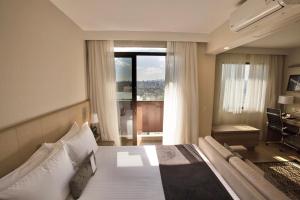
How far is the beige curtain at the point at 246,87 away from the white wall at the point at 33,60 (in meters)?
3.32

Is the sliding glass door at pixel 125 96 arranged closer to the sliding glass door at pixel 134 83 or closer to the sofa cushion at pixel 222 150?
the sliding glass door at pixel 134 83

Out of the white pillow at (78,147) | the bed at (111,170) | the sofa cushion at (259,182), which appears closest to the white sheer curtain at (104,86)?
the bed at (111,170)

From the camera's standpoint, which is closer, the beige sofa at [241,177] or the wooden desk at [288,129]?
the beige sofa at [241,177]

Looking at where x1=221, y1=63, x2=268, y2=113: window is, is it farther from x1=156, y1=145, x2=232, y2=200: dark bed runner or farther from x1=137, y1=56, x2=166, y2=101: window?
x1=156, y1=145, x2=232, y2=200: dark bed runner

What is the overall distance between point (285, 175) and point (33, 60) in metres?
3.79

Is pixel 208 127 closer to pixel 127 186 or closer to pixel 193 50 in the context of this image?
pixel 193 50

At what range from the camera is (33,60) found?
1.57 metres

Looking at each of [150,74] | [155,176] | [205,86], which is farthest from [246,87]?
[155,176]

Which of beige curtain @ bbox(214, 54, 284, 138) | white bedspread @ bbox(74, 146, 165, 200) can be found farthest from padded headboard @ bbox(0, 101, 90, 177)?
beige curtain @ bbox(214, 54, 284, 138)

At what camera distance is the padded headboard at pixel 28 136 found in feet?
3.86

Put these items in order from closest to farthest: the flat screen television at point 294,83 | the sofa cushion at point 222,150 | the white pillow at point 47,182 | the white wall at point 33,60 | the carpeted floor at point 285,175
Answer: the white pillow at point 47,182
the white wall at point 33,60
the sofa cushion at point 222,150
the carpeted floor at point 285,175
the flat screen television at point 294,83

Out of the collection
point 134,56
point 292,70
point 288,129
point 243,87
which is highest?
point 134,56

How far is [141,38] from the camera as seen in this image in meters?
3.09

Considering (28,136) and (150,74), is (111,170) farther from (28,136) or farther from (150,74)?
(150,74)
